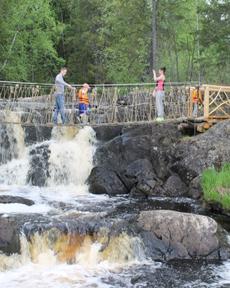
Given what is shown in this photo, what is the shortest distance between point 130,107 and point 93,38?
14.3m

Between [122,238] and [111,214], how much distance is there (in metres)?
1.97

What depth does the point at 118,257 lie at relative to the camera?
1106cm

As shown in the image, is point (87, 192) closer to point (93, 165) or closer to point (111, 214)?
point (93, 165)

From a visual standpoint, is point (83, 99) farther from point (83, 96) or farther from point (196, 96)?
point (196, 96)

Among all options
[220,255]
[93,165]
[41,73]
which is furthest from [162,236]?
[41,73]

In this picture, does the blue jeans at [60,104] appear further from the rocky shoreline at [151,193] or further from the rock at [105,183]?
the rock at [105,183]

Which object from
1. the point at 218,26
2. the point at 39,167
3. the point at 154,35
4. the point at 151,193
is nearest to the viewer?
the point at 151,193

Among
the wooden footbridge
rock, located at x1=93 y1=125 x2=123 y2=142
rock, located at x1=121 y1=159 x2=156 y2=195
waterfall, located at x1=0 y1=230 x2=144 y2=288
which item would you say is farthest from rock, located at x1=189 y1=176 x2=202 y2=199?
waterfall, located at x1=0 y1=230 x2=144 y2=288

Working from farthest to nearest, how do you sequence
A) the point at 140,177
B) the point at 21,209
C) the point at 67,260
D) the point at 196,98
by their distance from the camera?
the point at 196,98 → the point at 140,177 → the point at 21,209 → the point at 67,260

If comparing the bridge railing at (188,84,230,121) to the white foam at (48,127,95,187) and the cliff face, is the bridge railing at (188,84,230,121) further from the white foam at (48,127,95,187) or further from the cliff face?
the white foam at (48,127,95,187)

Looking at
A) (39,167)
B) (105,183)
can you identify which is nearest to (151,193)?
(105,183)

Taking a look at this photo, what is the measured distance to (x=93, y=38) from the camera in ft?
111

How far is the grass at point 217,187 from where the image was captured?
558 inches

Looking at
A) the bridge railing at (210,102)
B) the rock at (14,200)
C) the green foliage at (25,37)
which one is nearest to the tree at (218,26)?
the bridge railing at (210,102)
